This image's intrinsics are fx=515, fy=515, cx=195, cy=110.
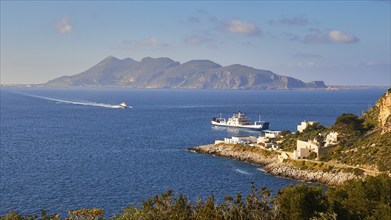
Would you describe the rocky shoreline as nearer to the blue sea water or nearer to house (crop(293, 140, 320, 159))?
the blue sea water

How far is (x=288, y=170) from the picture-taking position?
180ft

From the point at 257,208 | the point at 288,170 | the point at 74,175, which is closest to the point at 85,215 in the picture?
the point at 257,208

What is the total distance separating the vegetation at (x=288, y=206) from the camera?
24578mm

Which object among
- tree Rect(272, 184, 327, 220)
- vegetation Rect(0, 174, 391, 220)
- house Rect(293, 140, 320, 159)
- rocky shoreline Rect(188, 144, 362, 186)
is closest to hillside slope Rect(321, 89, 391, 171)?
house Rect(293, 140, 320, 159)

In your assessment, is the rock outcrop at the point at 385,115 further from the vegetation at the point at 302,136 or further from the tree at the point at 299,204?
the tree at the point at 299,204

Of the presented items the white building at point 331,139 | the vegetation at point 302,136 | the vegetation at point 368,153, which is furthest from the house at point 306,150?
the vegetation at point 302,136

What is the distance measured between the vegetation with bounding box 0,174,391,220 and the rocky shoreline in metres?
18.8

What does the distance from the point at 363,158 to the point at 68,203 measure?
30543 millimetres

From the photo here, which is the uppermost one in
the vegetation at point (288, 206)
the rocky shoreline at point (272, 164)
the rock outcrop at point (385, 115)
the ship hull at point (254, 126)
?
the rock outcrop at point (385, 115)

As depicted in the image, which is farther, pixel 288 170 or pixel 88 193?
pixel 288 170

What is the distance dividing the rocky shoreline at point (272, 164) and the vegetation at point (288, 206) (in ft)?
61.6

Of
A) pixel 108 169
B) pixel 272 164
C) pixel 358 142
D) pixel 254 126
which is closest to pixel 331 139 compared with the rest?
pixel 358 142

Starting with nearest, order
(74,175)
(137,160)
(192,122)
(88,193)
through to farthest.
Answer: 1. (88,193)
2. (74,175)
3. (137,160)
4. (192,122)

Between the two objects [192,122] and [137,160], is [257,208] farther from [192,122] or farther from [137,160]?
[192,122]
